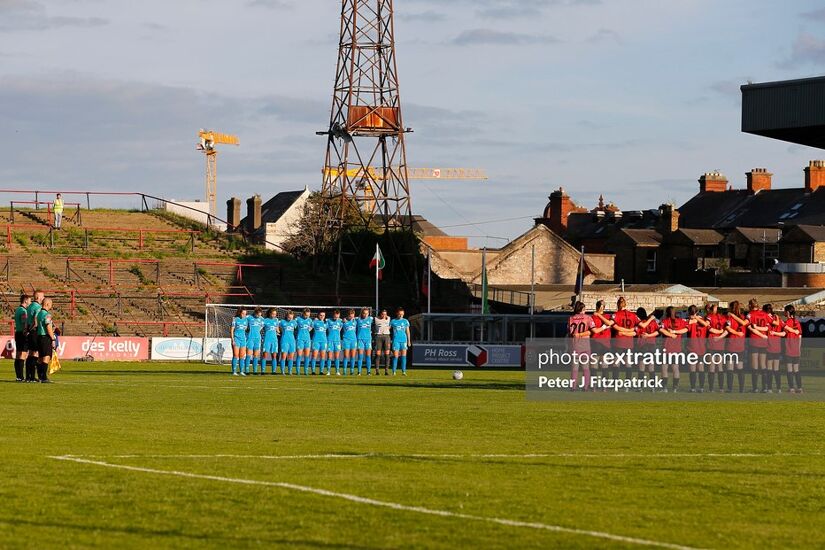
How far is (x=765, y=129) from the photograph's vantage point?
31.9m

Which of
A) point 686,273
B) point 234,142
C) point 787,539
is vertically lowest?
point 787,539

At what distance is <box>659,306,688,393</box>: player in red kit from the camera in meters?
27.5

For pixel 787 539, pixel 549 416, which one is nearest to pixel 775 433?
pixel 549 416

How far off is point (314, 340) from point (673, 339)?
1495 centimetres

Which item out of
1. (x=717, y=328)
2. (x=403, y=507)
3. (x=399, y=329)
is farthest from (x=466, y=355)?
(x=403, y=507)

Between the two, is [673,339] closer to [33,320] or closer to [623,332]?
[623,332]

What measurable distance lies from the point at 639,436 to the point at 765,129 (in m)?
17.6

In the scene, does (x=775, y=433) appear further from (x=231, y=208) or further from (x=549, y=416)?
(x=231, y=208)

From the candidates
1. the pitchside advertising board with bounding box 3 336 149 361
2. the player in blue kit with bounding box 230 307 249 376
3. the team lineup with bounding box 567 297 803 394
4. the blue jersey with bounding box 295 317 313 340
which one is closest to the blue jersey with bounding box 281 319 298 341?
the blue jersey with bounding box 295 317 313 340

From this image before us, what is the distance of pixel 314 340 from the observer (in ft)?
132

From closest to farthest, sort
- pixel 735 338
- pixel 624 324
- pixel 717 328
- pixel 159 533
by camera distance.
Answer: pixel 159 533
pixel 624 324
pixel 735 338
pixel 717 328

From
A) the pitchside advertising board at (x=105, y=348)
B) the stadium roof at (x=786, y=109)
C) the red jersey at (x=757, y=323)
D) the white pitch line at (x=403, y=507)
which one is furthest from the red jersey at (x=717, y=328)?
the pitchside advertising board at (x=105, y=348)

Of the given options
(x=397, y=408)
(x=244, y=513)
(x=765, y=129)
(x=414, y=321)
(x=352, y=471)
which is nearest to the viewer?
(x=244, y=513)

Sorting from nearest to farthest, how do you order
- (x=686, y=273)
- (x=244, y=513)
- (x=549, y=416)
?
(x=244, y=513)
(x=549, y=416)
(x=686, y=273)
